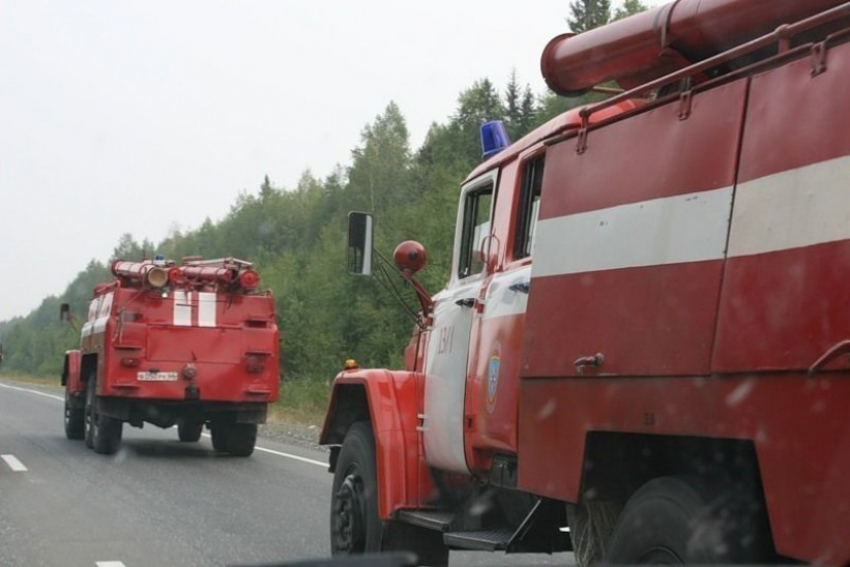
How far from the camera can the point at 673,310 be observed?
4.36 metres

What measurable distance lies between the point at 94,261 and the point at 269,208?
71332 millimetres

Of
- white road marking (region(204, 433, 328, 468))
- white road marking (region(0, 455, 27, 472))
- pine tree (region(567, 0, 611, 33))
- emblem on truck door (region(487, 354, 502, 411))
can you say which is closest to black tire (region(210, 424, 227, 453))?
white road marking (region(204, 433, 328, 468))

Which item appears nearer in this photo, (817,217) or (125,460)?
(817,217)

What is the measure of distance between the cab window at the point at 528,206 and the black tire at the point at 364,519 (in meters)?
1.69

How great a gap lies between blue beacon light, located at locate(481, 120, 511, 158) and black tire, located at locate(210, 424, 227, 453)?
35.6 ft

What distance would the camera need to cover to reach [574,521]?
521 centimetres

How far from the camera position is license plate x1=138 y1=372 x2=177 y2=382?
1650 cm

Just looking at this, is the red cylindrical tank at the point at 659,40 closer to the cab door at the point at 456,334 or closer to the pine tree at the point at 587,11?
the cab door at the point at 456,334

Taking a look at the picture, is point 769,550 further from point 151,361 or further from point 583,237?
point 151,361

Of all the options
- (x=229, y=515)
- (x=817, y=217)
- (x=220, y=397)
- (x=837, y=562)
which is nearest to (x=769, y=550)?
(x=837, y=562)

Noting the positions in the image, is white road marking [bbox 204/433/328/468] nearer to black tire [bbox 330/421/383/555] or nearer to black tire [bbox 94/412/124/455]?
black tire [bbox 94/412/124/455]

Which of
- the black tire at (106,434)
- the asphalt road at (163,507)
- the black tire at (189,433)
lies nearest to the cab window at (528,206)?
the asphalt road at (163,507)

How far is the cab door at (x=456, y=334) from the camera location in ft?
21.5

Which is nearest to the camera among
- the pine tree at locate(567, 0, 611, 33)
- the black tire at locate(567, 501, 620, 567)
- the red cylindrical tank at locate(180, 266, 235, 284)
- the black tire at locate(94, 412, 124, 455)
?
the black tire at locate(567, 501, 620, 567)
